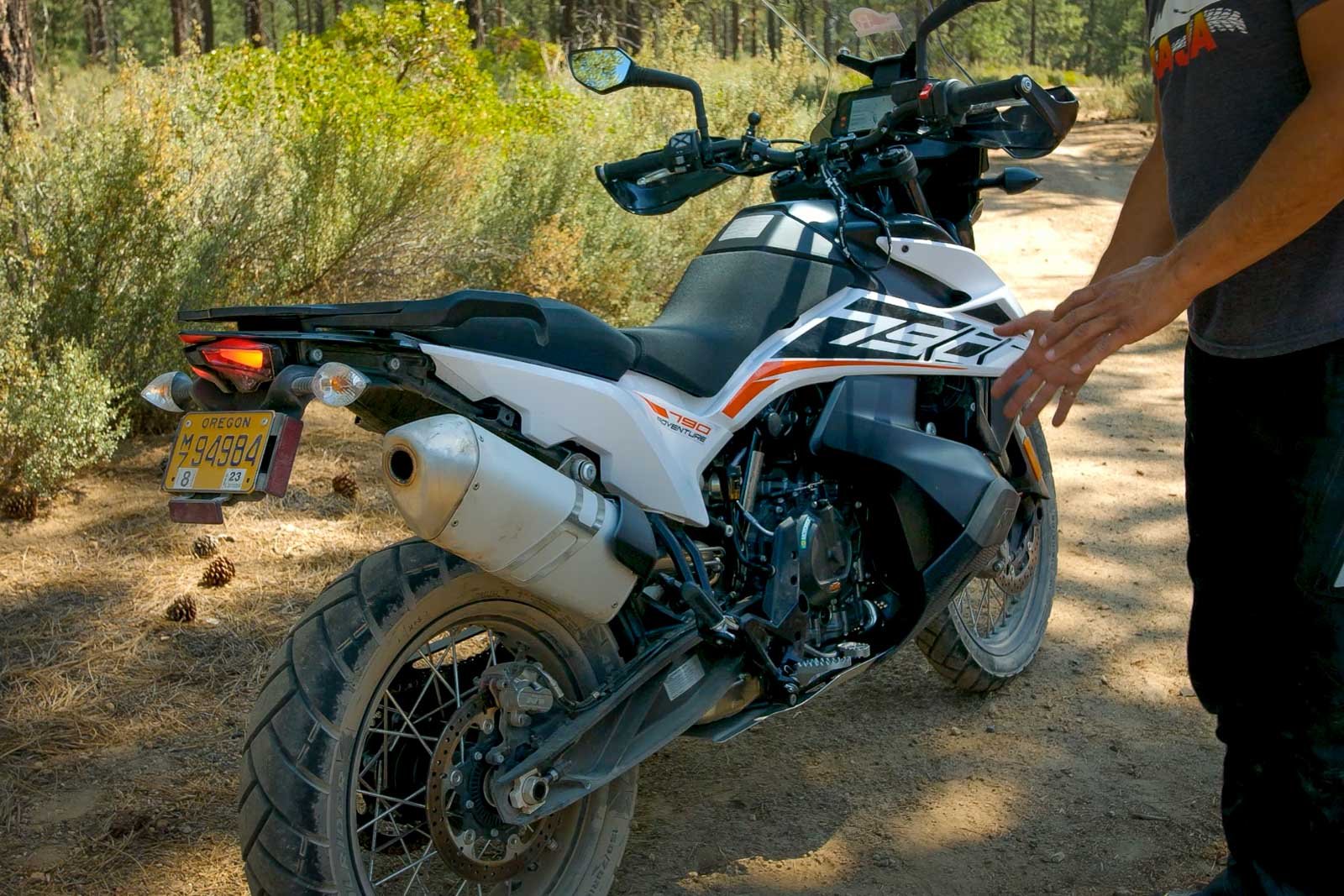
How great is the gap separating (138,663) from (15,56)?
136 inches

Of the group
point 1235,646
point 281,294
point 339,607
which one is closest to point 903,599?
point 1235,646

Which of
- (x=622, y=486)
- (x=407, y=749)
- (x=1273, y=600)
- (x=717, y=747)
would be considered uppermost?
(x=622, y=486)

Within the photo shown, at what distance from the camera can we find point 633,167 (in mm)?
3416

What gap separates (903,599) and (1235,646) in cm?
81

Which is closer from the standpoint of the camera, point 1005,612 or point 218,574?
point 1005,612

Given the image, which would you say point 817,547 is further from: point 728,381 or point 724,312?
point 724,312

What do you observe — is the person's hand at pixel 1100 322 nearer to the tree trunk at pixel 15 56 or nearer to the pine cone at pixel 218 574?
the pine cone at pixel 218 574

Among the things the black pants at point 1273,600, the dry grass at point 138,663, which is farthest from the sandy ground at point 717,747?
the black pants at point 1273,600

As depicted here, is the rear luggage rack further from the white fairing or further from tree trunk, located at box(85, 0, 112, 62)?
tree trunk, located at box(85, 0, 112, 62)

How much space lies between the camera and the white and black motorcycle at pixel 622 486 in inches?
87.5

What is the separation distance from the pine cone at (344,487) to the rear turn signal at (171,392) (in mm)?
2606

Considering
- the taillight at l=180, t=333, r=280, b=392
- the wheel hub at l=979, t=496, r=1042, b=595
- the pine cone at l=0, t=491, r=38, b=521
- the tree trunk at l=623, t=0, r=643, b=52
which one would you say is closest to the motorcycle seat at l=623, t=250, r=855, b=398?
the taillight at l=180, t=333, r=280, b=392

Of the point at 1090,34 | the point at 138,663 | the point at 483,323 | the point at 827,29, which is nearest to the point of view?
the point at 483,323

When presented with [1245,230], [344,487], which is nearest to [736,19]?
[344,487]
